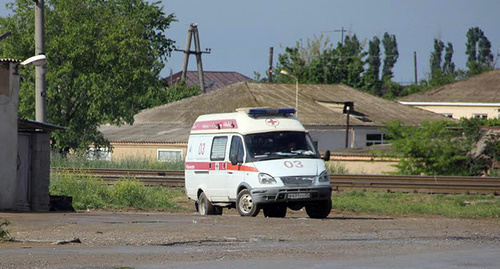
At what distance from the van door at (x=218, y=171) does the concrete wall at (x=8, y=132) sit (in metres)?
4.37

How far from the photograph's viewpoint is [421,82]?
131375mm

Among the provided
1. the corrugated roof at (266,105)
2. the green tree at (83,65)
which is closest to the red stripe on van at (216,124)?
the green tree at (83,65)

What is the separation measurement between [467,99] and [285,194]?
2461 inches

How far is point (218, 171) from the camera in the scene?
836 inches

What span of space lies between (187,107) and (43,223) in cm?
4878

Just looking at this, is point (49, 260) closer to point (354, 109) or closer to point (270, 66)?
point (354, 109)

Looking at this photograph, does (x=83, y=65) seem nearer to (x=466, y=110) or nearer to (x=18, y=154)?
(x=18, y=154)

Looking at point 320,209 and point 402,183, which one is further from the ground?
point 402,183

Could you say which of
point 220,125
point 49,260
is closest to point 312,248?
point 49,260

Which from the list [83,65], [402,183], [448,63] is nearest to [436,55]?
[448,63]

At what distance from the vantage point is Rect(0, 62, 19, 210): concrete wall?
70.1 feet

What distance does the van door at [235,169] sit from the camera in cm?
2033

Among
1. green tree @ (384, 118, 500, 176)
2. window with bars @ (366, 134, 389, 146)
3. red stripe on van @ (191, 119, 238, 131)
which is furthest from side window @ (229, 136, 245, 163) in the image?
window with bars @ (366, 134, 389, 146)

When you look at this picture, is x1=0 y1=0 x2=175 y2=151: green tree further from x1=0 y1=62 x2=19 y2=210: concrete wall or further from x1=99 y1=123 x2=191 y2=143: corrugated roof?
x1=0 y1=62 x2=19 y2=210: concrete wall
